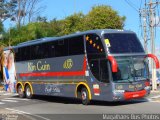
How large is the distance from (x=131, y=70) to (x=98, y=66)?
155 centimetres

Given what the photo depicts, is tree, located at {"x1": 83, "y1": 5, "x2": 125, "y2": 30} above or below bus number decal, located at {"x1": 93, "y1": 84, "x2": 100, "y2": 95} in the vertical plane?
above

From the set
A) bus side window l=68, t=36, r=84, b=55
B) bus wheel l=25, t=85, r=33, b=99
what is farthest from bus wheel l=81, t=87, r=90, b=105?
bus wheel l=25, t=85, r=33, b=99

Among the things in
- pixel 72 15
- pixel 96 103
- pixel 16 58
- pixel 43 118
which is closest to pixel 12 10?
pixel 72 15

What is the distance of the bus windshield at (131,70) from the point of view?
20.1m

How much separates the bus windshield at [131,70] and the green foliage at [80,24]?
24.4 meters

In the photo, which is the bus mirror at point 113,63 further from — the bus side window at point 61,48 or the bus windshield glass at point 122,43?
the bus side window at point 61,48

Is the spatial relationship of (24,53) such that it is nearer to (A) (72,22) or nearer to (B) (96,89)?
(B) (96,89)

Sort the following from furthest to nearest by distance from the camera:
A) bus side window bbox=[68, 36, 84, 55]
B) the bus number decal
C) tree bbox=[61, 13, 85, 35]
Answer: tree bbox=[61, 13, 85, 35]
bus side window bbox=[68, 36, 84, 55]
the bus number decal

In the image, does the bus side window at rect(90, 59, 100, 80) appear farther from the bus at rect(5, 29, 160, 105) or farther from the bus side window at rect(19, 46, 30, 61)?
the bus side window at rect(19, 46, 30, 61)

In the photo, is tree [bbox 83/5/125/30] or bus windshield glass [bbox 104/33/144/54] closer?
bus windshield glass [bbox 104/33/144/54]

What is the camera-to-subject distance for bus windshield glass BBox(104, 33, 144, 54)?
20297 millimetres

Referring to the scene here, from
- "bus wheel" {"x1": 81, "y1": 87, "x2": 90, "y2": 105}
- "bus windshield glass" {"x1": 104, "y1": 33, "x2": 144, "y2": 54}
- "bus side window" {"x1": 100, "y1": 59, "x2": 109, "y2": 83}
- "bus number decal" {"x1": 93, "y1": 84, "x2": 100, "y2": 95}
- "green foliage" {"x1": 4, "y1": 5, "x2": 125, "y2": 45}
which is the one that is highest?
"green foliage" {"x1": 4, "y1": 5, "x2": 125, "y2": 45}

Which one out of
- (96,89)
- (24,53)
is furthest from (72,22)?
(96,89)

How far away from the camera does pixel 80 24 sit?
159 ft
